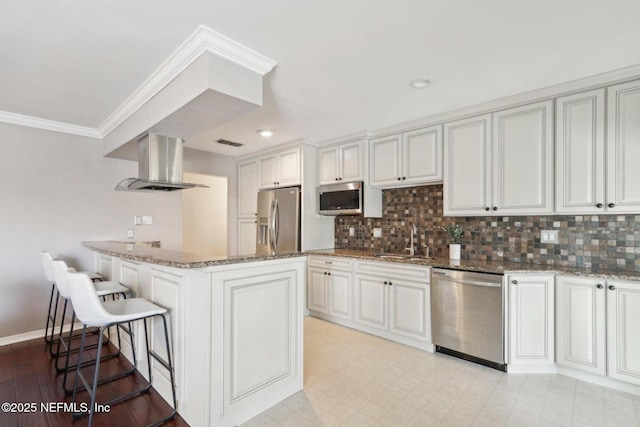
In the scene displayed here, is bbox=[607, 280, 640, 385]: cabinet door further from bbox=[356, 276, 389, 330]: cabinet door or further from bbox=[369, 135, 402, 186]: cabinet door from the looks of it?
bbox=[369, 135, 402, 186]: cabinet door

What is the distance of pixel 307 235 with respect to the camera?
4.17m

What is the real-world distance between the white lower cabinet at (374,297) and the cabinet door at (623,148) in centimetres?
151

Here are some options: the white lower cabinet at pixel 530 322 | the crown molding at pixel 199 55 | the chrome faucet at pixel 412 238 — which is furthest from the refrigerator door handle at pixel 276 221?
the white lower cabinet at pixel 530 322

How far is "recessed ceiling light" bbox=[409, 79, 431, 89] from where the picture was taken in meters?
2.47

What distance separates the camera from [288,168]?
4.34 metres

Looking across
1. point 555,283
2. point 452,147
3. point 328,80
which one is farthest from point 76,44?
point 555,283

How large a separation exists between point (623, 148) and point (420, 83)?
1554 mm

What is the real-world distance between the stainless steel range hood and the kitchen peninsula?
86 centimetres

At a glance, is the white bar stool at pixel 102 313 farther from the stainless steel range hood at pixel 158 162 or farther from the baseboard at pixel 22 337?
the baseboard at pixel 22 337

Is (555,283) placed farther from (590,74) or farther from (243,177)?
(243,177)

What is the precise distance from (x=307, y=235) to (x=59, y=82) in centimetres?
287

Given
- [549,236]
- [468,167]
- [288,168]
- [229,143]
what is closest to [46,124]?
[229,143]

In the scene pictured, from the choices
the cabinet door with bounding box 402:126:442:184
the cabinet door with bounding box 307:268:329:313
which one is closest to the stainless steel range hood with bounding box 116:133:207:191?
the cabinet door with bounding box 307:268:329:313

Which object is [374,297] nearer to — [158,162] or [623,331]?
[623,331]
